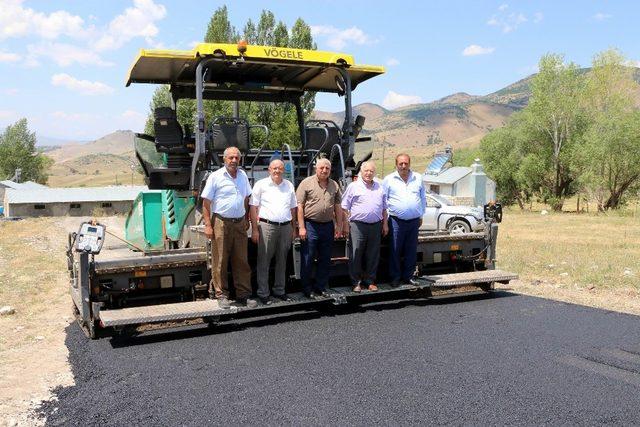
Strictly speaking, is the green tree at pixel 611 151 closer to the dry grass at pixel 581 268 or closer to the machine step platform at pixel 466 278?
the dry grass at pixel 581 268

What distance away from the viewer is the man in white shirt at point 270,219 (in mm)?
6078

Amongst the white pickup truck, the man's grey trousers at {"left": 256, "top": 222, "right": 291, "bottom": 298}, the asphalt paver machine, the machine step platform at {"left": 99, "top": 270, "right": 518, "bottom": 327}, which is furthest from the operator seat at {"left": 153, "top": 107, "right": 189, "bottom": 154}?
the white pickup truck

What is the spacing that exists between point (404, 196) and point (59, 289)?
22.9 ft

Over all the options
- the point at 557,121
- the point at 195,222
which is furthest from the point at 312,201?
the point at 557,121

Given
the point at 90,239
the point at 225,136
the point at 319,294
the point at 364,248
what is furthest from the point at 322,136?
the point at 90,239

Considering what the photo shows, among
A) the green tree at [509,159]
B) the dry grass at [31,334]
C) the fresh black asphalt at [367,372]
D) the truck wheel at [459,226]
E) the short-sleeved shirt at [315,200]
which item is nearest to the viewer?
the fresh black asphalt at [367,372]

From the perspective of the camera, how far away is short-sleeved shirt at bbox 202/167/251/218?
581cm

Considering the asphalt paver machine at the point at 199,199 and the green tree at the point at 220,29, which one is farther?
the green tree at the point at 220,29

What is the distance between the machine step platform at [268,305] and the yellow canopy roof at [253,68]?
2.43 metres

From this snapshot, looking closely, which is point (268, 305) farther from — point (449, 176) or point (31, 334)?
point (449, 176)

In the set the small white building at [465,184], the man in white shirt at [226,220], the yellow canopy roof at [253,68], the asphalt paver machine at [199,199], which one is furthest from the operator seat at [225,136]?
the small white building at [465,184]

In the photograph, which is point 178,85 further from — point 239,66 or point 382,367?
point 382,367

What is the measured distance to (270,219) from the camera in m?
6.07

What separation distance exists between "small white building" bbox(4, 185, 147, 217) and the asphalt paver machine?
38.3 meters
